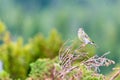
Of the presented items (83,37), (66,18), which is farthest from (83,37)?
(66,18)

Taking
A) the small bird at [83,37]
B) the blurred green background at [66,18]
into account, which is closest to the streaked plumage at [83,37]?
the small bird at [83,37]

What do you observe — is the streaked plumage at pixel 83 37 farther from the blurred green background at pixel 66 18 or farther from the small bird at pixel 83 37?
the blurred green background at pixel 66 18

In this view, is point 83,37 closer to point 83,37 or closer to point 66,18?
point 83,37

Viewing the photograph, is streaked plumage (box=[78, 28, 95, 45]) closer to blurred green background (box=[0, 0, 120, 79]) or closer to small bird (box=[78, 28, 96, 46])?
small bird (box=[78, 28, 96, 46])

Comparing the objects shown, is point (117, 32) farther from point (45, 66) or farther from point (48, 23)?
point (45, 66)

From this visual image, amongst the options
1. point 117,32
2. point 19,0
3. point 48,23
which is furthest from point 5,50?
point 19,0

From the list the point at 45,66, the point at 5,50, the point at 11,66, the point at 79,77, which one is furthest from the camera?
the point at 5,50

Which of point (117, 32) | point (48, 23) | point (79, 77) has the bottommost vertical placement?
point (79, 77)

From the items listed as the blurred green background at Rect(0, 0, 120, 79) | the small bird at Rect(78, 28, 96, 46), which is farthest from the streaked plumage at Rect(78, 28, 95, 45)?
the blurred green background at Rect(0, 0, 120, 79)
